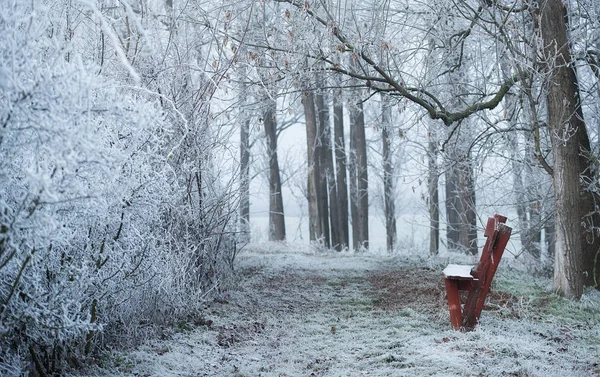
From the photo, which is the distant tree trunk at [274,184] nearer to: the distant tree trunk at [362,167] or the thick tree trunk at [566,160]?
the distant tree trunk at [362,167]

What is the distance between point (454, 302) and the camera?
5316 mm

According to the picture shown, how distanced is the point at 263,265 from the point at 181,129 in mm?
3972

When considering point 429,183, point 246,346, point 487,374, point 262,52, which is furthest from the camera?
point 429,183

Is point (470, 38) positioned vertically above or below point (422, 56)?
above

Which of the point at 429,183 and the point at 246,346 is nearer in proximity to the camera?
the point at 246,346

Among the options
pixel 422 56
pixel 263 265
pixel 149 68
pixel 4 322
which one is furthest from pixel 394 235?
pixel 4 322

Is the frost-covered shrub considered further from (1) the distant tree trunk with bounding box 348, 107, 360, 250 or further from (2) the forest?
(1) the distant tree trunk with bounding box 348, 107, 360, 250

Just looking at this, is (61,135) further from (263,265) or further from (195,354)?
(263,265)

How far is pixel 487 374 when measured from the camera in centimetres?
411

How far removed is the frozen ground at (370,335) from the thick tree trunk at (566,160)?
1.16ft

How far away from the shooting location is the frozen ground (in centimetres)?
440

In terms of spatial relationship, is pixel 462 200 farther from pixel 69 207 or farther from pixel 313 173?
pixel 69 207

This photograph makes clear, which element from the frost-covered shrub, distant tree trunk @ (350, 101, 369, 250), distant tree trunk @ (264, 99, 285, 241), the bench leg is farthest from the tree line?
distant tree trunk @ (264, 99, 285, 241)

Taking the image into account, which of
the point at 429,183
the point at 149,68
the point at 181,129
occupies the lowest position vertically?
the point at 429,183
